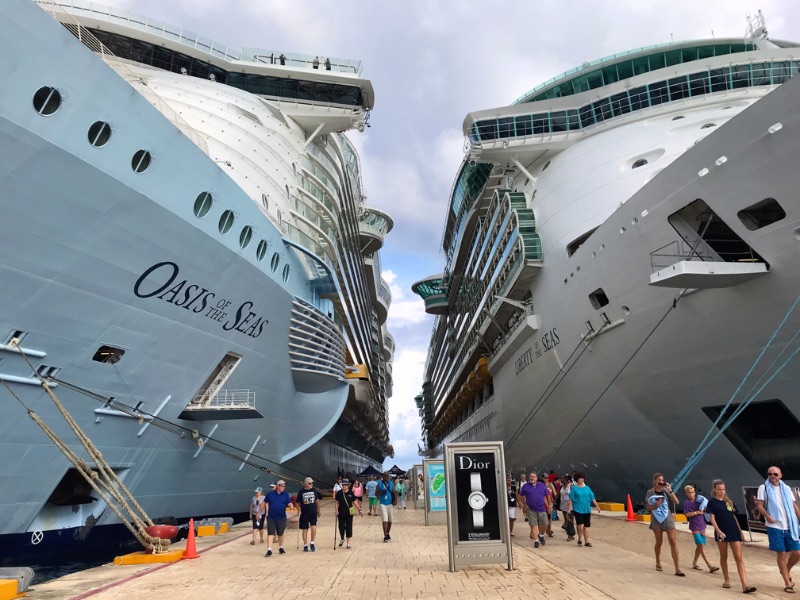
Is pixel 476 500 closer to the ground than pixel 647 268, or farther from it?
closer to the ground

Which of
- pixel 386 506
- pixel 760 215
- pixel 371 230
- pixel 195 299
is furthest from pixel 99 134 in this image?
pixel 371 230

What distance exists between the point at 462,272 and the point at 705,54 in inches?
868

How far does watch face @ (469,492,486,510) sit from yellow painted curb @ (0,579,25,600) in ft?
17.3

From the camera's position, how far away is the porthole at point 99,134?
9.37 metres

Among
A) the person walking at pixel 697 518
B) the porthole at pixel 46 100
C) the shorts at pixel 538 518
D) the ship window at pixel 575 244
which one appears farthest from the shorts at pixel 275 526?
the ship window at pixel 575 244

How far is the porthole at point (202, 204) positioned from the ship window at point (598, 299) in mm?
10272

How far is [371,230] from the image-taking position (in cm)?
4184

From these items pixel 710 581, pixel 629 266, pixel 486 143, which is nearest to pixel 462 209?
pixel 486 143

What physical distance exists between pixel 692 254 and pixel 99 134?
1156cm

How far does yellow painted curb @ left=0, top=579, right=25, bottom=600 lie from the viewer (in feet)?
19.5

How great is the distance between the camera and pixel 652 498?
7480mm

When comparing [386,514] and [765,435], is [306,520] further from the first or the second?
[765,435]

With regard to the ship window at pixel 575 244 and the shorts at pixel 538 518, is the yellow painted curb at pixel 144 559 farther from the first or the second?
the ship window at pixel 575 244

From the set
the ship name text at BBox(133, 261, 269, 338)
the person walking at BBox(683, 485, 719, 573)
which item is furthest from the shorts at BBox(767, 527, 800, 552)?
the ship name text at BBox(133, 261, 269, 338)
